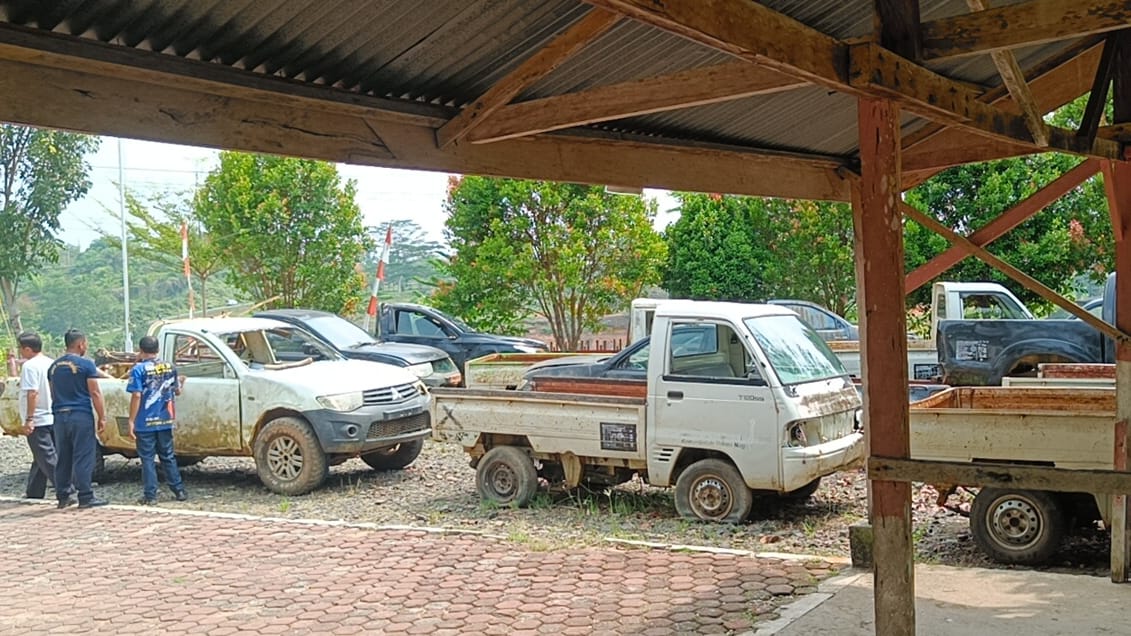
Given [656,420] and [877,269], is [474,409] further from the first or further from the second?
[877,269]

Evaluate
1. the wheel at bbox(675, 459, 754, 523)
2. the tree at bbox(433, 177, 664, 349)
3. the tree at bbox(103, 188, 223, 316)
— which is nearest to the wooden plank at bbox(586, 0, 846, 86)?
the wheel at bbox(675, 459, 754, 523)

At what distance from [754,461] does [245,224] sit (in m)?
18.6

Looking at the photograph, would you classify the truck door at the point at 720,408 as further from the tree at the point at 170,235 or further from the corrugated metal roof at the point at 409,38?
the tree at the point at 170,235

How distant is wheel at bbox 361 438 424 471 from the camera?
461 inches

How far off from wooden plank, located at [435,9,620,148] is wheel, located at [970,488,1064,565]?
4695mm

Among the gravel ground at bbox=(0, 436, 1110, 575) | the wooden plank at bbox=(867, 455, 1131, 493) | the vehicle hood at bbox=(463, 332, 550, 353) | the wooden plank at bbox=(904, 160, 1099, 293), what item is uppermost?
the wooden plank at bbox=(904, 160, 1099, 293)

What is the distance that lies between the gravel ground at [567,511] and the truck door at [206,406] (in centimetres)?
51

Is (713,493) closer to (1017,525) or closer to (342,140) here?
(1017,525)

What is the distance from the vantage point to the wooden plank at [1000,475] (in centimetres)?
426

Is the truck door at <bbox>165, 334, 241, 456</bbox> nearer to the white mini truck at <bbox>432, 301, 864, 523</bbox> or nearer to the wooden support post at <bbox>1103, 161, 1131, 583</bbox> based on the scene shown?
the white mini truck at <bbox>432, 301, 864, 523</bbox>

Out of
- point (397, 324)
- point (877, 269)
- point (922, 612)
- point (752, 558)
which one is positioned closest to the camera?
point (877, 269)

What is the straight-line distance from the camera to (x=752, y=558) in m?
7.77

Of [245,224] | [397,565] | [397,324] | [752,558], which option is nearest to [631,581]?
[752,558]

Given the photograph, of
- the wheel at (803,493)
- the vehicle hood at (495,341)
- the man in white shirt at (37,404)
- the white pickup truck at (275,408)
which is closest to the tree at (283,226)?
the vehicle hood at (495,341)
